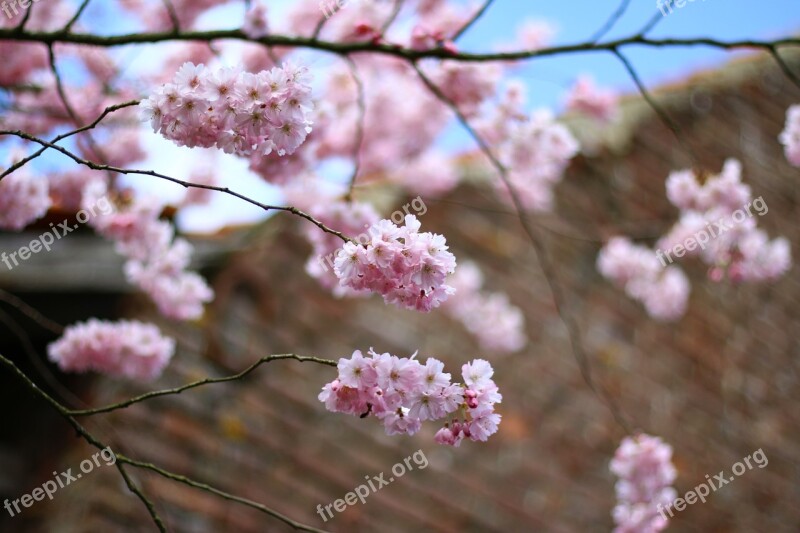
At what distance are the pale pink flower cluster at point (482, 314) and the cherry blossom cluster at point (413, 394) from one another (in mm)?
2354

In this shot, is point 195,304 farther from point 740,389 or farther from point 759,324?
point 759,324

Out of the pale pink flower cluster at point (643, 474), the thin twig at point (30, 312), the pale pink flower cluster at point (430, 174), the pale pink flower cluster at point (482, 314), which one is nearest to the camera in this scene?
the thin twig at point (30, 312)

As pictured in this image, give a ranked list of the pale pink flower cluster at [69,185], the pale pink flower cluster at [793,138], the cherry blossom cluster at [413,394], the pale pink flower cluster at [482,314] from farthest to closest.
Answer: the pale pink flower cluster at [482,314] < the pale pink flower cluster at [69,185] < the pale pink flower cluster at [793,138] < the cherry blossom cluster at [413,394]

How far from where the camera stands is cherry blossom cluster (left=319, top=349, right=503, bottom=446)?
1.32m

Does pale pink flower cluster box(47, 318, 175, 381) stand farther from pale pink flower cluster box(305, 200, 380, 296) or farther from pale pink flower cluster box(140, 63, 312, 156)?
pale pink flower cluster box(140, 63, 312, 156)

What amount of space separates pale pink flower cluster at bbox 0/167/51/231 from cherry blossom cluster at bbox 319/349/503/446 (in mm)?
1140

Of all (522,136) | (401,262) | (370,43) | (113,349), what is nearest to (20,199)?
(113,349)

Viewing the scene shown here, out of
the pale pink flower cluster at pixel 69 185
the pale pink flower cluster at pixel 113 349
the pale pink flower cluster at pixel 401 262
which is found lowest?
the pale pink flower cluster at pixel 401 262

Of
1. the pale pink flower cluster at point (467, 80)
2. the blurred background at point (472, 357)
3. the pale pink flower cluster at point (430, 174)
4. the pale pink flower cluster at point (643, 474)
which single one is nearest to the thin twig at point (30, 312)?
the blurred background at point (472, 357)

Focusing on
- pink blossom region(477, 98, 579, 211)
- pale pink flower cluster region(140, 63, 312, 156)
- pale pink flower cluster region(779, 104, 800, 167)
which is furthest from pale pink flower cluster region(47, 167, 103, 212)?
pale pink flower cluster region(779, 104, 800, 167)

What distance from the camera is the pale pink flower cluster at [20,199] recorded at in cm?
212

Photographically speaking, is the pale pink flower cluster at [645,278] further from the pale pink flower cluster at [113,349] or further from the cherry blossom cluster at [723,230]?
the pale pink flower cluster at [113,349]

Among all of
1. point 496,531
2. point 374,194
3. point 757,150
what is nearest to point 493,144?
point 374,194

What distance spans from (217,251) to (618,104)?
2.74 meters
